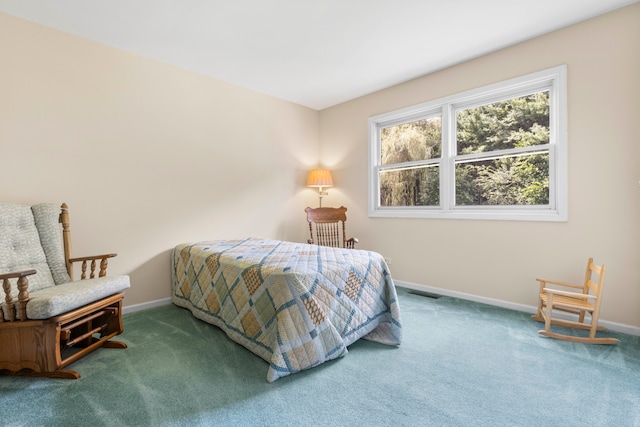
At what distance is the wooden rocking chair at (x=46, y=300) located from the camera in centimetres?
176

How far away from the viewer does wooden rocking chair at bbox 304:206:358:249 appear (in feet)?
13.8

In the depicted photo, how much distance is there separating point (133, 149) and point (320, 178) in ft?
7.57

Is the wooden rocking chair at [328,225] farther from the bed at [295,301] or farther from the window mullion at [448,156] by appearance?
the bed at [295,301]

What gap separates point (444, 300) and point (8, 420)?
3.35m

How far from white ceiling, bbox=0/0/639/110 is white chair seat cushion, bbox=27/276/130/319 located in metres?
2.04

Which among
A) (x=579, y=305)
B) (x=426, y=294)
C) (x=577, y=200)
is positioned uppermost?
(x=577, y=200)

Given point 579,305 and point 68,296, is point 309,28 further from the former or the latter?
point 579,305

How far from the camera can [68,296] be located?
1.81 meters

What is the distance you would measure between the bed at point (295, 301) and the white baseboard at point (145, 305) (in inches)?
24.1

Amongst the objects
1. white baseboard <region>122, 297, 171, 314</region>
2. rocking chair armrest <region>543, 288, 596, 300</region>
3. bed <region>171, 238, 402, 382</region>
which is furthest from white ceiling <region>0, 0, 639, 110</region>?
white baseboard <region>122, 297, 171, 314</region>

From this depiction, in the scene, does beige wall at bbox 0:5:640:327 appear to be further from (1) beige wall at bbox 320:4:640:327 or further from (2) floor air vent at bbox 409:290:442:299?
(2) floor air vent at bbox 409:290:442:299

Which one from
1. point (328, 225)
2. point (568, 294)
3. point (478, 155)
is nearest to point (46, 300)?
point (328, 225)

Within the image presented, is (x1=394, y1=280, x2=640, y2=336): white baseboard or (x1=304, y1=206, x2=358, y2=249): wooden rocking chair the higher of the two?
(x1=304, y1=206, x2=358, y2=249): wooden rocking chair

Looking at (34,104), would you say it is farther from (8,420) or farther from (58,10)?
(8,420)
